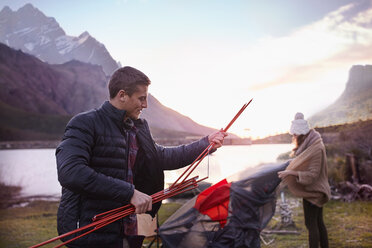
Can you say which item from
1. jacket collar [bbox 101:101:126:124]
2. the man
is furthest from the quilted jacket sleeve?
jacket collar [bbox 101:101:126:124]

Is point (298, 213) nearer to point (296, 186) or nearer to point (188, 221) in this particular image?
point (296, 186)

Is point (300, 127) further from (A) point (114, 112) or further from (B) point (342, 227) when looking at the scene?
(B) point (342, 227)

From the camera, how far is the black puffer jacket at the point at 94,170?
1319mm

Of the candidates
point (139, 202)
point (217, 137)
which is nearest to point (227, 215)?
point (217, 137)

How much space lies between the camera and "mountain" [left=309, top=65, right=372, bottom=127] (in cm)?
1455

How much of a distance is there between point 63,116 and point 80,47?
21929 millimetres

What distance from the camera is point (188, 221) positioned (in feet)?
11.7

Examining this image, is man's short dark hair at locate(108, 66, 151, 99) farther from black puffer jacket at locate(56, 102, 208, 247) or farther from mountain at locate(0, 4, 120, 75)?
mountain at locate(0, 4, 120, 75)

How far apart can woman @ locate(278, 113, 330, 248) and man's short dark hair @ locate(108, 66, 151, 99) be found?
2727mm

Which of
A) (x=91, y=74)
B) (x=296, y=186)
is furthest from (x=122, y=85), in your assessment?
(x=91, y=74)

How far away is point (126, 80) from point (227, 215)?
278cm

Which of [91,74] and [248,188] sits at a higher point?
[91,74]

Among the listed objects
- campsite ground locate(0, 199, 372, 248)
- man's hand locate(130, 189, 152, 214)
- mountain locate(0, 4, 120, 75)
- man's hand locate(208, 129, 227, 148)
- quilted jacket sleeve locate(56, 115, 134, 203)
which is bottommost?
campsite ground locate(0, 199, 372, 248)

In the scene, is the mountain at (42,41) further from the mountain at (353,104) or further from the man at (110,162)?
the man at (110,162)
